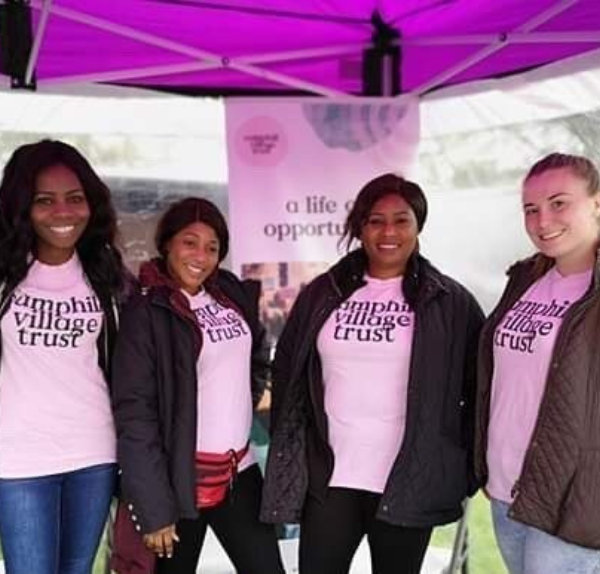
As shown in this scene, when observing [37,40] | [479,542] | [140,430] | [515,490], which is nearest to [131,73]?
[37,40]

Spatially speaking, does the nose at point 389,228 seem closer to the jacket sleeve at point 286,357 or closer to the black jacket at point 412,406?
the black jacket at point 412,406

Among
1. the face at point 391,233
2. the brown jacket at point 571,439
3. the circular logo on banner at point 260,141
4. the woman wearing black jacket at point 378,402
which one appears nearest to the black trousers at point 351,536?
the woman wearing black jacket at point 378,402

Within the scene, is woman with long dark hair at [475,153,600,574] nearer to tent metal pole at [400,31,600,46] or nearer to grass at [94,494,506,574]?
tent metal pole at [400,31,600,46]

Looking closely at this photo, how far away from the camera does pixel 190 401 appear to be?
1.97 meters

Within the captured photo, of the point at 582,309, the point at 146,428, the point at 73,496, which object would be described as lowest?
the point at 73,496

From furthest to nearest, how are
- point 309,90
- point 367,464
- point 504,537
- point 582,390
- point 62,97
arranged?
1. point 309,90
2. point 62,97
3. point 367,464
4. point 504,537
5. point 582,390

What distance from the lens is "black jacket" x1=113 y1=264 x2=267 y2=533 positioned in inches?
76.2

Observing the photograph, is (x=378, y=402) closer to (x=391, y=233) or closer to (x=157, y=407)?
(x=391, y=233)

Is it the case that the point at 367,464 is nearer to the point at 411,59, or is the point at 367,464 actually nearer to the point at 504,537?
the point at 504,537

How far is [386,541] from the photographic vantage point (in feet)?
6.79

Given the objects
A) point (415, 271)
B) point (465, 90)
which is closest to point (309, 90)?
point (465, 90)

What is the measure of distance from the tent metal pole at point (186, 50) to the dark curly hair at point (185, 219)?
0.86m

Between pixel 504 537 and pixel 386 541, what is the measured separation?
→ 0.32 metres

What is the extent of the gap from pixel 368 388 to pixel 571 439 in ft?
1.75
